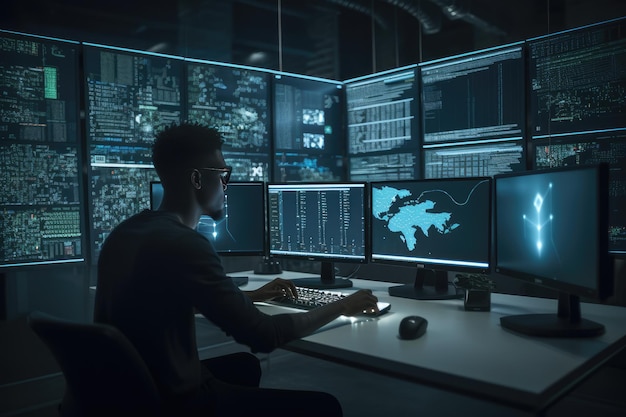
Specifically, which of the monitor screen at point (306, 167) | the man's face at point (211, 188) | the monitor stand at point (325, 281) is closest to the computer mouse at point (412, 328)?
the man's face at point (211, 188)

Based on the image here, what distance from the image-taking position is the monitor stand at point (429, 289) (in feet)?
6.88

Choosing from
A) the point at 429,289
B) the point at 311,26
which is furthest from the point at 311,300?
the point at 311,26

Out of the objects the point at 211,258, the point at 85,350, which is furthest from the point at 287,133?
the point at 85,350

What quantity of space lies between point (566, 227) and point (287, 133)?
2.23 metres

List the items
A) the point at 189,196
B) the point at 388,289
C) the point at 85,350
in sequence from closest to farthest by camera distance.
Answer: the point at 85,350, the point at 189,196, the point at 388,289

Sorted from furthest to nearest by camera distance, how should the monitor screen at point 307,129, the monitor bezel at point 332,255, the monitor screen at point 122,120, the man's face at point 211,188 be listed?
1. the monitor screen at point 307,129
2. the monitor screen at point 122,120
3. the monitor bezel at point 332,255
4. the man's face at point 211,188

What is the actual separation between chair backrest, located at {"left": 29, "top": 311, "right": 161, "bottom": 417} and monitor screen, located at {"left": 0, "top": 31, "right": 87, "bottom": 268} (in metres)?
1.55

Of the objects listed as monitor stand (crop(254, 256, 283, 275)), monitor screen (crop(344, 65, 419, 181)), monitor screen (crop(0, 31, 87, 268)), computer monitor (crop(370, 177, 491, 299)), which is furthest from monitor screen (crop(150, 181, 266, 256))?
monitor screen (crop(344, 65, 419, 181))

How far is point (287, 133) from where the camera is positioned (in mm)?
3418

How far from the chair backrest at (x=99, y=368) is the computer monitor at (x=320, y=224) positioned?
1249 mm

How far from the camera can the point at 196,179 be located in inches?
61.6

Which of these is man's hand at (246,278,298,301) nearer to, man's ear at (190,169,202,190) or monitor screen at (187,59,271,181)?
man's ear at (190,169,202,190)

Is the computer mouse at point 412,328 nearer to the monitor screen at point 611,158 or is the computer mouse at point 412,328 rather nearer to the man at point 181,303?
the man at point 181,303

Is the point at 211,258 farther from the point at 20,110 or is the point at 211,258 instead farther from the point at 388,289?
the point at 20,110
